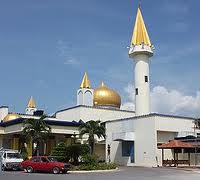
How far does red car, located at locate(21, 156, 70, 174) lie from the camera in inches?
1243

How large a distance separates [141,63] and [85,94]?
60.1 feet

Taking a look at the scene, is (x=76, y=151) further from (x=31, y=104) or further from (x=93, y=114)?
(x=31, y=104)

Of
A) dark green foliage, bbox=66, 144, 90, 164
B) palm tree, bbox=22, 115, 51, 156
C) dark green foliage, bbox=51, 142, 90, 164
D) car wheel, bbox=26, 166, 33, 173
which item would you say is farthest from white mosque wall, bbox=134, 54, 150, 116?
car wheel, bbox=26, 166, 33, 173

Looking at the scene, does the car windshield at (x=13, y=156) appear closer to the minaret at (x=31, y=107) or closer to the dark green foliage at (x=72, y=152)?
the dark green foliage at (x=72, y=152)

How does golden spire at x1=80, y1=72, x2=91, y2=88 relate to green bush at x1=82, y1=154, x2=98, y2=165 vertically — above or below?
above

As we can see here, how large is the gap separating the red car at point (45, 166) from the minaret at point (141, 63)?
22371mm

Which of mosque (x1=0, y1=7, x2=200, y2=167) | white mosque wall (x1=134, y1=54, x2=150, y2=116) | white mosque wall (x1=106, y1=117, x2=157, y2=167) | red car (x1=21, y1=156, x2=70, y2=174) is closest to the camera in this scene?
red car (x1=21, y1=156, x2=70, y2=174)

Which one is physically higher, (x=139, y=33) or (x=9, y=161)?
(x=139, y=33)

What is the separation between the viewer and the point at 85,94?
69.9 m

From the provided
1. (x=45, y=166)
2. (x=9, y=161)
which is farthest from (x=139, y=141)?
(x=45, y=166)

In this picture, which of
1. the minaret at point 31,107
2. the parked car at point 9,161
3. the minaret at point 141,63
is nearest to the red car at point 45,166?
the parked car at point 9,161

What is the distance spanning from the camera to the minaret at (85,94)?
6938 centimetres

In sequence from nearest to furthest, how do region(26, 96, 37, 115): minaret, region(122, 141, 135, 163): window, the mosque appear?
the mosque → region(122, 141, 135, 163): window → region(26, 96, 37, 115): minaret

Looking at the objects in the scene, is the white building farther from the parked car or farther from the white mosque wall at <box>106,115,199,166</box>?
the parked car
